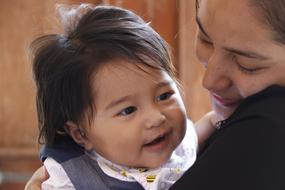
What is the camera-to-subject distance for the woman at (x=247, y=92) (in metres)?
0.80

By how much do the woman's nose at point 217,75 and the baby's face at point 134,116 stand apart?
139 millimetres

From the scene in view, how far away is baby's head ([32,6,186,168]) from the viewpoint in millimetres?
1077

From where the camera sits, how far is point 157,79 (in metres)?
1.10

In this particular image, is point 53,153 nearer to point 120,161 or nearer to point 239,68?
point 120,161

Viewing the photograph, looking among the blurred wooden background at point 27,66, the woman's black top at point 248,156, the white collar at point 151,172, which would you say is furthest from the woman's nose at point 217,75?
the blurred wooden background at point 27,66

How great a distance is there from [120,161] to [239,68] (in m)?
0.33

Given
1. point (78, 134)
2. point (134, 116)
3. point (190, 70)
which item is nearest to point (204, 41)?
point (134, 116)

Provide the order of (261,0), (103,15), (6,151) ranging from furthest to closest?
(6,151), (103,15), (261,0)

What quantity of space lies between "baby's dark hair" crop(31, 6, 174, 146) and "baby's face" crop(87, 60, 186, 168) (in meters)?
0.02

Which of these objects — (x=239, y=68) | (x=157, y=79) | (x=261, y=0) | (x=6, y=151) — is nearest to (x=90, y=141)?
(x=157, y=79)

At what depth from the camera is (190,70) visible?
2297 mm

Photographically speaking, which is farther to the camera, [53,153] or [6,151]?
[6,151]

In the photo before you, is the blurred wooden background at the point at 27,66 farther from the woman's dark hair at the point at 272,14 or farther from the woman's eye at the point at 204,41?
the woman's dark hair at the point at 272,14

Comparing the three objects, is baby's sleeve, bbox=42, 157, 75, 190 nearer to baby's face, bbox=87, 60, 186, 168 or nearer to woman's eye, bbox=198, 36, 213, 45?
baby's face, bbox=87, 60, 186, 168
